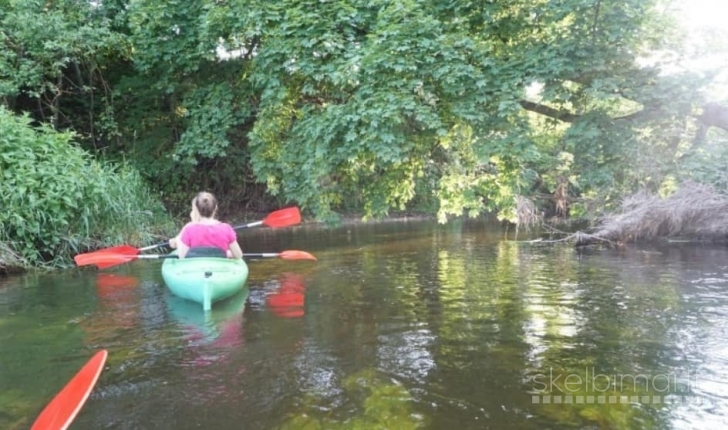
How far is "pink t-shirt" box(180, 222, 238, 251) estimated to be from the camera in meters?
5.44

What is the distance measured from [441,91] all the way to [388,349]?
418cm

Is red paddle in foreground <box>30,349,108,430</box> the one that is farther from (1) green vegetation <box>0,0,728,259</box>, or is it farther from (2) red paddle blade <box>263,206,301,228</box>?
(2) red paddle blade <box>263,206,301,228</box>

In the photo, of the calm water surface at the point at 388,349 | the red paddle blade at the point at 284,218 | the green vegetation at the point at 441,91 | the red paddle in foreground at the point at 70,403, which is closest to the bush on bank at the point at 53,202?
the green vegetation at the point at 441,91

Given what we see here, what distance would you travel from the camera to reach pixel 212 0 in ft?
30.2

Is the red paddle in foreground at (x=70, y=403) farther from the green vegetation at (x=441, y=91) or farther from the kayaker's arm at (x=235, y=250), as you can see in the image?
the green vegetation at (x=441, y=91)

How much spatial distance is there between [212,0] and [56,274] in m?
5.03

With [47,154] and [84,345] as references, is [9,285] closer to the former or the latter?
[47,154]

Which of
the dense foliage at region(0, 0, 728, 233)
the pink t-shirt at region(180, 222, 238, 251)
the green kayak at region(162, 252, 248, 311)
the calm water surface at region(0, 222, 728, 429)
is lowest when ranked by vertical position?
the calm water surface at region(0, 222, 728, 429)

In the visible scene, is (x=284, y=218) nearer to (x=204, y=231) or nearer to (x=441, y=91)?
(x=204, y=231)

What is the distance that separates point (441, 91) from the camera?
7.06m

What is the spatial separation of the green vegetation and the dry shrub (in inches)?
18.2

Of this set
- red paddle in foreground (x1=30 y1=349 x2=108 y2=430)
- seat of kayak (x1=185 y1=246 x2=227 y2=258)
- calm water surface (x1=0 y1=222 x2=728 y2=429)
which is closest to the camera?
red paddle in foreground (x1=30 y1=349 x2=108 y2=430)

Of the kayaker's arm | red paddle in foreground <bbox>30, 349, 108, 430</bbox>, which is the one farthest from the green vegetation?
red paddle in foreground <bbox>30, 349, 108, 430</bbox>

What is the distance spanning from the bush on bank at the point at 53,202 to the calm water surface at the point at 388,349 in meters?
0.87
